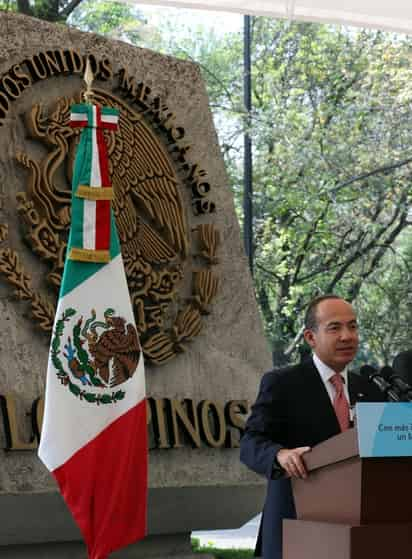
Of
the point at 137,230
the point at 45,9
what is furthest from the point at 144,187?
the point at 45,9

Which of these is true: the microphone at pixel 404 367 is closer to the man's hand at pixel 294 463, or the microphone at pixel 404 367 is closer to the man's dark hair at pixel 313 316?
the man's dark hair at pixel 313 316

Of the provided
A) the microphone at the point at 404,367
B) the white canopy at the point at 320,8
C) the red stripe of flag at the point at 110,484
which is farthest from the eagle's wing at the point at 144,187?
the microphone at the point at 404,367

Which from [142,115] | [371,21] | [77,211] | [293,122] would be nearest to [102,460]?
[77,211]

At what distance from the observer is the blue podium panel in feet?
11.0

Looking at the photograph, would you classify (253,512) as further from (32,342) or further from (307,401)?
(307,401)

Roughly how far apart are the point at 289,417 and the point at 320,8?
335cm

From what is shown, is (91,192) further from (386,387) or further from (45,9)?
(45,9)

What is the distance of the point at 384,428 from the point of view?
3373 millimetres

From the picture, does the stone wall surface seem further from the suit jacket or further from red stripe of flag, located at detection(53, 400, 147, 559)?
the suit jacket

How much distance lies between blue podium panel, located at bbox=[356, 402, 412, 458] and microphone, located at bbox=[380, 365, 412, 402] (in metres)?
0.41

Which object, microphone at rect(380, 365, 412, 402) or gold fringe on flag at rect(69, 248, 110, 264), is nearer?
microphone at rect(380, 365, 412, 402)

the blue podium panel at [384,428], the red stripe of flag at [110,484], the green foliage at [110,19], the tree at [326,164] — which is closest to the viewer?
the blue podium panel at [384,428]

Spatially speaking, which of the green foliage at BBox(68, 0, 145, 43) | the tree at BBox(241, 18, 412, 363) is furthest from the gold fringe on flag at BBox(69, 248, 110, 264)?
the green foliage at BBox(68, 0, 145, 43)

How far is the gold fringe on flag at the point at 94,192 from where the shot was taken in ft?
19.3
